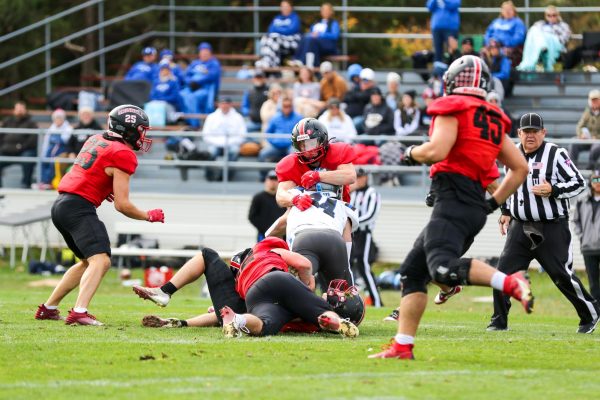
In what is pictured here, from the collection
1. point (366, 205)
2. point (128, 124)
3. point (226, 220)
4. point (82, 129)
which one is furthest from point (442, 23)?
point (128, 124)

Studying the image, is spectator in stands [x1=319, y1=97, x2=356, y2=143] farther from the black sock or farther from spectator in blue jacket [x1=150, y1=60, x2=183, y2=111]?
the black sock

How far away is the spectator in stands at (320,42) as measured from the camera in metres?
23.1

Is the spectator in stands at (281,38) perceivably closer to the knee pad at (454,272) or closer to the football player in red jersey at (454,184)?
the football player in red jersey at (454,184)

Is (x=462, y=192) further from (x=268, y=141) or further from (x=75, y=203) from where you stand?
(x=268, y=141)

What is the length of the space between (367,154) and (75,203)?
31.0 feet

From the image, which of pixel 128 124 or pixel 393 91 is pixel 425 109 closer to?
pixel 393 91

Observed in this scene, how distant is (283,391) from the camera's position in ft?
23.2

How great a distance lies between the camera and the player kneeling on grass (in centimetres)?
944

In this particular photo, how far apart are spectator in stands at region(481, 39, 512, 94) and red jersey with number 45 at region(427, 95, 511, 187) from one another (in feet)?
42.4

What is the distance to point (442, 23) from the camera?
21.8 m

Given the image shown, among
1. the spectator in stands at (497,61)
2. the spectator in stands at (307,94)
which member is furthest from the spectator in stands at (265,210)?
the spectator in stands at (497,61)

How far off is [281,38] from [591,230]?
9.70 meters

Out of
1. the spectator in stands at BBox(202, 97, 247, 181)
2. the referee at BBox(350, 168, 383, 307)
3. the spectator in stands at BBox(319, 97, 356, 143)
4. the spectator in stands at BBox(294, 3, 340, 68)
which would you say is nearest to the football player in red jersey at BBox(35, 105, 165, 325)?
the referee at BBox(350, 168, 383, 307)

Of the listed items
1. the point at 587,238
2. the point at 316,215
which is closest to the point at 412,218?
the point at 587,238
